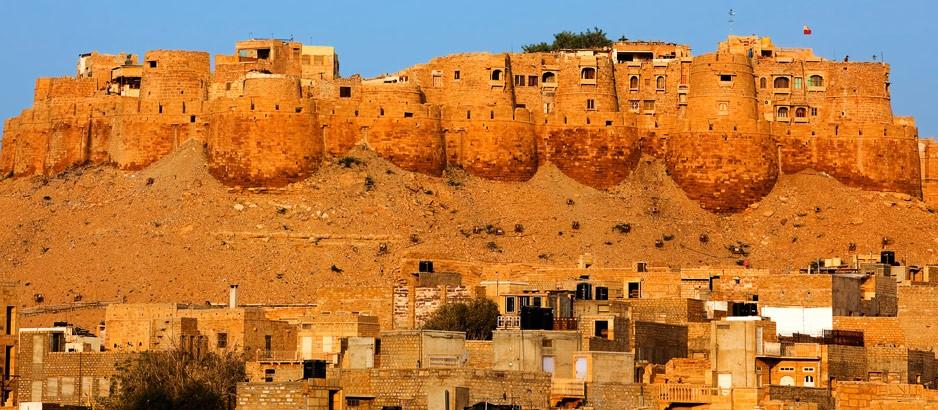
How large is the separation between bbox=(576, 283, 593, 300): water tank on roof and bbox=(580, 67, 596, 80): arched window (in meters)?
30.4

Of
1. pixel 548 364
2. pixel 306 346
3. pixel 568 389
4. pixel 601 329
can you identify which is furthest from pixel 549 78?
pixel 568 389

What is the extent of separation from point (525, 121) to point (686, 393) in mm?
50157

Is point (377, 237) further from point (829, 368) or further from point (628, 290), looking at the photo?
point (829, 368)

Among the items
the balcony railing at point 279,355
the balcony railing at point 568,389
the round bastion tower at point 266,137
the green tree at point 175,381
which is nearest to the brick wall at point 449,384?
the balcony railing at point 568,389

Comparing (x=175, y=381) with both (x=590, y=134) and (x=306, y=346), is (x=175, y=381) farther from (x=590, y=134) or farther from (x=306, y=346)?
(x=590, y=134)

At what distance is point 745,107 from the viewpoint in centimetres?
8650

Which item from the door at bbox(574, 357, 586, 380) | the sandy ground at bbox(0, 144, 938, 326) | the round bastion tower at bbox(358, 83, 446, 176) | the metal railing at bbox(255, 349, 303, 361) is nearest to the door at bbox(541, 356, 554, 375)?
A: the door at bbox(574, 357, 586, 380)

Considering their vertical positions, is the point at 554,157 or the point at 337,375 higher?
the point at 554,157

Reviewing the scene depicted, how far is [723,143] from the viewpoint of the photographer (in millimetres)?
85750

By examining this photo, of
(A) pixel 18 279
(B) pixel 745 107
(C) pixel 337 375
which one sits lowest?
(C) pixel 337 375

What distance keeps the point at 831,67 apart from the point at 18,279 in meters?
27.4

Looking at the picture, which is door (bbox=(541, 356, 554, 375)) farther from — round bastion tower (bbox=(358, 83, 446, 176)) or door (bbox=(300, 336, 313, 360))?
round bastion tower (bbox=(358, 83, 446, 176))

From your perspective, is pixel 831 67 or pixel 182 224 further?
pixel 831 67

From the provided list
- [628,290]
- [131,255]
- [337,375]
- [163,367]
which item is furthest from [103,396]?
[131,255]
